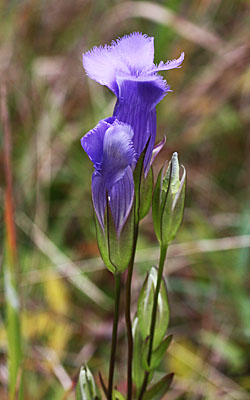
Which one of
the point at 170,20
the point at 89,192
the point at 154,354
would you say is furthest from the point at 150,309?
the point at 170,20

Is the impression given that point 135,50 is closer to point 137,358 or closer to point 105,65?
point 105,65

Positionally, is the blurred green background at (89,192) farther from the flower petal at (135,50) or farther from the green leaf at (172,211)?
the flower petal at (135,50)

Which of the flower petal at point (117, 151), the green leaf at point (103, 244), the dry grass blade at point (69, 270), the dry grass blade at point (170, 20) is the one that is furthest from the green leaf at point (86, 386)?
the dry grass blade at point (170, 20)

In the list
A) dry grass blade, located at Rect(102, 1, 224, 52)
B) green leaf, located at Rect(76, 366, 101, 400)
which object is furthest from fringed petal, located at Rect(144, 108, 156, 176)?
dry grass blade, located at Rect(102, 1, 224, 52)

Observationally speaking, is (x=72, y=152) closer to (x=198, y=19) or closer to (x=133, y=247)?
(x=198, y=19)

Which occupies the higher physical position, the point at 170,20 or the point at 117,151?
the point at 170,20
